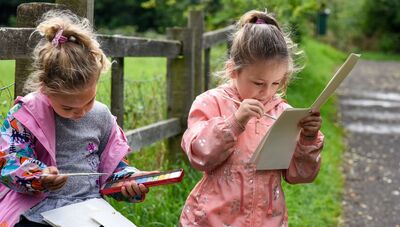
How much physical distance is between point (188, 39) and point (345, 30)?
89.9 ft

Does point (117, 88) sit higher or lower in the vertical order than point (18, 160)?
lower

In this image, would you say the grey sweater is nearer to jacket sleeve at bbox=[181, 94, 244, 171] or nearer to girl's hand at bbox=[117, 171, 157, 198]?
girl's hand at bbox=[117, 171, 157, 198]

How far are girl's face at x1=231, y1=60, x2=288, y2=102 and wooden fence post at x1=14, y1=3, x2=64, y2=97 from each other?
38.8 inches

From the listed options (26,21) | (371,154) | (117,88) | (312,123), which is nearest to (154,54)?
(117,88)

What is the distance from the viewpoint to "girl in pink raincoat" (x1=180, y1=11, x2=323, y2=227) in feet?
8.97

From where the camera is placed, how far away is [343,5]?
34.2m

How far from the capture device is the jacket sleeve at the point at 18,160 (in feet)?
8.01

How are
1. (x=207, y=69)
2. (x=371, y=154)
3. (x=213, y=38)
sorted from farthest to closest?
1. (x=371, y=154)
2. (x=213, y=38)
3. (x=207, y=69)

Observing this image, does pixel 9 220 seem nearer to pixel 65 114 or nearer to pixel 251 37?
pixel 65 114

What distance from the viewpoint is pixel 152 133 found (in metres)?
4.99

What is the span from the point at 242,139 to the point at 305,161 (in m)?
0.29

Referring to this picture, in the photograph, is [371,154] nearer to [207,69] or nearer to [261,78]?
[207,69]

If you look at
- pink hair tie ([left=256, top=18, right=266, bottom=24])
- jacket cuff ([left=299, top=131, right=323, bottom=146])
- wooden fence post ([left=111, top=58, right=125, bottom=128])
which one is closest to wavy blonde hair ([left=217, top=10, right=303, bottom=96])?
pink hair tie ([left=256, top=18, right=266, bottom=24])

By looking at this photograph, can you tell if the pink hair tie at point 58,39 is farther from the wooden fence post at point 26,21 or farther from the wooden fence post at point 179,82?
the wooden fence post at point 179,82
